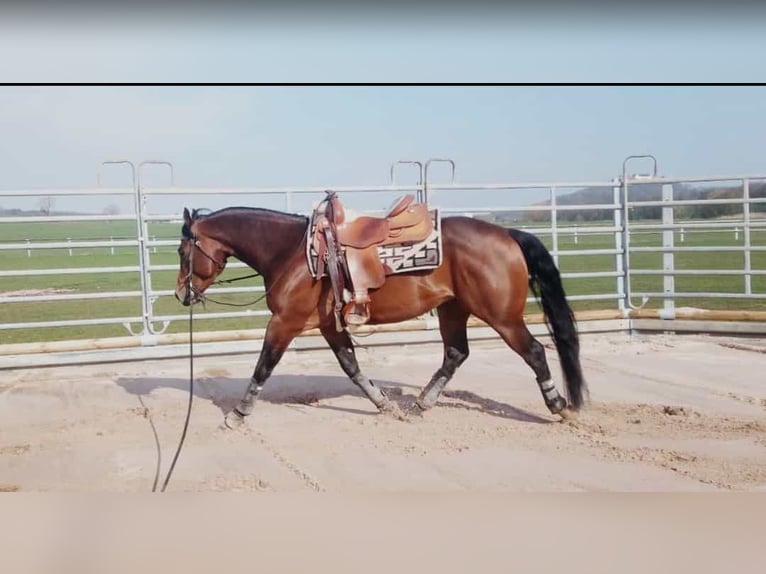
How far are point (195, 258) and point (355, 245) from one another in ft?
3.49

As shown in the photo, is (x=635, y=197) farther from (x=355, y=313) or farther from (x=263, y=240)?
(x=263, y=240)

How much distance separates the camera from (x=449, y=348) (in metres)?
5.49

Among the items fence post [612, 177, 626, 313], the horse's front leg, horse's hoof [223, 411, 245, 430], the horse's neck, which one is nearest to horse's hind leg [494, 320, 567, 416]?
the horse's front leg

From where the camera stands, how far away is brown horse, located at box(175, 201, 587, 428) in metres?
5.04

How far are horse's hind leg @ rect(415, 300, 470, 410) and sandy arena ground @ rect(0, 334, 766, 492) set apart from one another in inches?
5.2

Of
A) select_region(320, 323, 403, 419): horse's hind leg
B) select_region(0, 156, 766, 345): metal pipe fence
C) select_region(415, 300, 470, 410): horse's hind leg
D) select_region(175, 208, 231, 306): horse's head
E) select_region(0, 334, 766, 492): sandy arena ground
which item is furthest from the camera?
select_region(0, 156, 766, 345): metal pipe fence

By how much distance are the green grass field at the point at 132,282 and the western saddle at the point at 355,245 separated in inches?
114

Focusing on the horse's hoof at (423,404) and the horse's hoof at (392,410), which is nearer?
the horse's hoof at (392,410)

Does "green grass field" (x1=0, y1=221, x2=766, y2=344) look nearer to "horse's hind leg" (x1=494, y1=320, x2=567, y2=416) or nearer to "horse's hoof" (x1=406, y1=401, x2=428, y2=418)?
"horse's hoof" (x1=406, y1=401, x2=428, y2=418)

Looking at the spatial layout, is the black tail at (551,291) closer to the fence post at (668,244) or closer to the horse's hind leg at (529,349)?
the horse's hind leg at (529,349)

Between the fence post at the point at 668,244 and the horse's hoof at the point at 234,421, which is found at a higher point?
the fence post at the point at 668,244

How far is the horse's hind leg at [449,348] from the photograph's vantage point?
547 centimetres

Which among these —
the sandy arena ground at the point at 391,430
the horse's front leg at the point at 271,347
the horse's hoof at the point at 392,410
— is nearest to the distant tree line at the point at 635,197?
the sandy arena ground at the point at 391,430

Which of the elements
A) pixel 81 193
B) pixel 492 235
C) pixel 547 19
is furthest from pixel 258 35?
pixel 81 193
